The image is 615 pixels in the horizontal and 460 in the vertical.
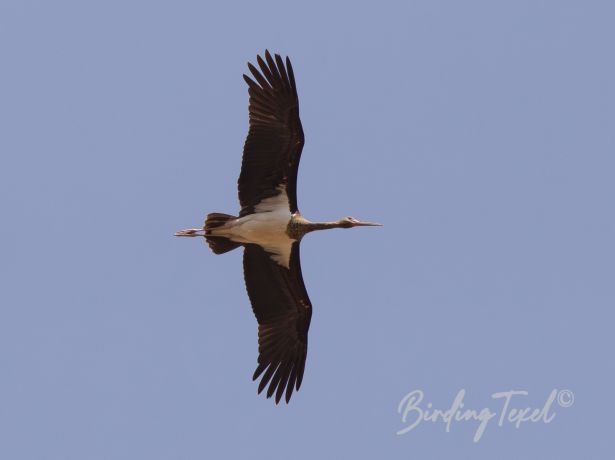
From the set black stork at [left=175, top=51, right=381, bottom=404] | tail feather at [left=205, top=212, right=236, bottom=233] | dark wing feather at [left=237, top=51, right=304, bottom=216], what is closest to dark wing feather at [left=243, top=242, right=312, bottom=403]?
black stork at [left=175, top=51, right=381, bottom=404]

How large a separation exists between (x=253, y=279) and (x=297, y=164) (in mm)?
2218

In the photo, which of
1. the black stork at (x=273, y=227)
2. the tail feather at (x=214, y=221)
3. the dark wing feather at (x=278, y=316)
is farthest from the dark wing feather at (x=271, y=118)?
the dark wing feather at (x=278, y=316)

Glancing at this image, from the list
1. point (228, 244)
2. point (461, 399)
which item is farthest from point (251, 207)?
point (461, 399)

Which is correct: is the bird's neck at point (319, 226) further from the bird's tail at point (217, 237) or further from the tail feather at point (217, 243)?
the tail feather at point (217, 243)

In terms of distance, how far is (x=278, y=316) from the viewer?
23.9 metres

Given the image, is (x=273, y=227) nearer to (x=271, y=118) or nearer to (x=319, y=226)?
(x=319, y=226)

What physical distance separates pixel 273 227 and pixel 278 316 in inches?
70.9

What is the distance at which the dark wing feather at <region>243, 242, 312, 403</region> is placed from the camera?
23641 mm

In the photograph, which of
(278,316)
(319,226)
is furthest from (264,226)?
(278,316)

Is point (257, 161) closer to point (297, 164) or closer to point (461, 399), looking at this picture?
Answer: point (297, 164)

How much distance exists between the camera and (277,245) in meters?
23.5

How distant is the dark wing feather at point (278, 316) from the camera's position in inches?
931

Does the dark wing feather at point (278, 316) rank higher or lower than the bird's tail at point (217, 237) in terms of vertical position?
lower

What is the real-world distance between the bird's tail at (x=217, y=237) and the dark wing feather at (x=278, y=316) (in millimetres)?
541
